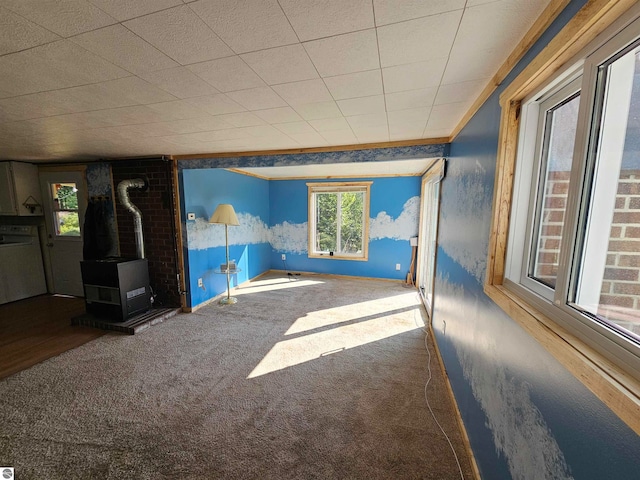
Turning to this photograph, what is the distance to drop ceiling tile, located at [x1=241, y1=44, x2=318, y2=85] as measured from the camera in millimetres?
1148

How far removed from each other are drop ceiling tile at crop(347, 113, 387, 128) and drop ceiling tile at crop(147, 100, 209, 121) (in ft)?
3.81

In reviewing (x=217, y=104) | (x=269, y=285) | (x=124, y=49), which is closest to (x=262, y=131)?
(x=217, y=104)

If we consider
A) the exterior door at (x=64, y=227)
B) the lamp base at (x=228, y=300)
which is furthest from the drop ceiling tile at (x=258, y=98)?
the exterior door at (x=64, y=227)

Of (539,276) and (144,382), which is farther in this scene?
(144,382)

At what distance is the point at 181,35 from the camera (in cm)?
103

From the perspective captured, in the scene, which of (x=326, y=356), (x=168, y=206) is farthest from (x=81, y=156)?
(x=326, y=356)

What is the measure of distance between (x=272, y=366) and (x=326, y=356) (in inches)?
21.4

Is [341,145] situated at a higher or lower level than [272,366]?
higher

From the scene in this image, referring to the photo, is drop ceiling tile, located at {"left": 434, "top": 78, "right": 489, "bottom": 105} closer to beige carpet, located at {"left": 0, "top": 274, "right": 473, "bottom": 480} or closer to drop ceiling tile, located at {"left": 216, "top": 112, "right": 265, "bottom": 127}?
drop ceiling tile, located at {"left": 216, "top": 112, "right": 265, "bottom": 127}

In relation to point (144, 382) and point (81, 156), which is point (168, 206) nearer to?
point (81, 156)

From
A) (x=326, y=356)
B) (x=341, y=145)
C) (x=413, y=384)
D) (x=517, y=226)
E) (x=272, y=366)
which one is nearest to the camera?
(x=517, y=226)

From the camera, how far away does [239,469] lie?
142 cm

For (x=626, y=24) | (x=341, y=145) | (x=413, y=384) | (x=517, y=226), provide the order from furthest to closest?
1. (x=341, y=145)
2. (x=413, y=384)
3. (x=517, y=226)
4. (x=626, y=24)

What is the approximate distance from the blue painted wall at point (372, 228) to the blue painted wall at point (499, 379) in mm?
2529
